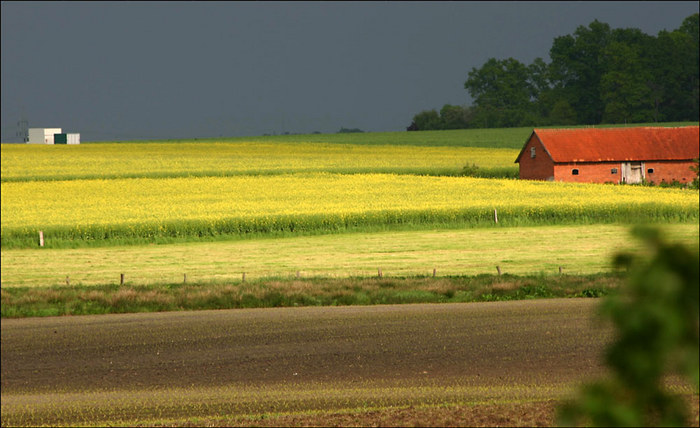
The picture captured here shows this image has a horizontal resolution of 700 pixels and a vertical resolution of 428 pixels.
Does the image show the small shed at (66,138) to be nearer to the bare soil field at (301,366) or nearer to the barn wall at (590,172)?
the barn wall at (590,172)

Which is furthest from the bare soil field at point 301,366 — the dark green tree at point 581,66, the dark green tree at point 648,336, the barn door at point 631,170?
the dark green tree at point 581,66

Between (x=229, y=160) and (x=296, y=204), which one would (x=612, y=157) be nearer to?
(x=296, y=204)

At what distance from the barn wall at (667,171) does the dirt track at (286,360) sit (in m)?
50.9

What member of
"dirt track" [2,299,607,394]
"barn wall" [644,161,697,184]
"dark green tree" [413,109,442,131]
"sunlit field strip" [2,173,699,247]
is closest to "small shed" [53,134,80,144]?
"dark green tree" [413,109,442,131]

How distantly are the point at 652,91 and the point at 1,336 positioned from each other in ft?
436

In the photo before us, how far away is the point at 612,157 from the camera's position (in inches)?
2534

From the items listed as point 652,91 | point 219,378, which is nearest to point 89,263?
point 219,378

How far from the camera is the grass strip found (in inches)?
726

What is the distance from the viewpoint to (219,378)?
12141mm

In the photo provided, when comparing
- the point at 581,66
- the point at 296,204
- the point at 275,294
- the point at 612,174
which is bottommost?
the point at 275,294

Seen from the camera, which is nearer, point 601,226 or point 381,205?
point 601,226

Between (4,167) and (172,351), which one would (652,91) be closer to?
(4,167)

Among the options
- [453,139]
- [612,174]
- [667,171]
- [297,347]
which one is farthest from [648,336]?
[453,139]

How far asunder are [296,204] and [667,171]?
33.3 meters
